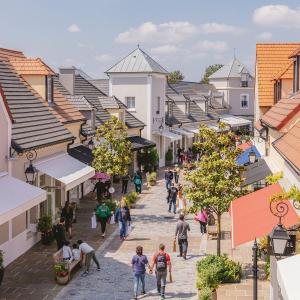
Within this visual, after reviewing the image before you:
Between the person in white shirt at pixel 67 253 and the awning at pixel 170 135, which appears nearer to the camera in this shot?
the person in white shirt at pixel 67 253

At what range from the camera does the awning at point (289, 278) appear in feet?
24.1

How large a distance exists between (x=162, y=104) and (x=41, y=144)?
29128 mm

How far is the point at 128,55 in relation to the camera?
4916 cm

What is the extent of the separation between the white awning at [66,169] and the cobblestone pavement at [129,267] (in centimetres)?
296

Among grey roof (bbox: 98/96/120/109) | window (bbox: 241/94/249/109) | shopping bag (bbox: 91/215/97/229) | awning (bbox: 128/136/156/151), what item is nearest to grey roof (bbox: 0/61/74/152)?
shopping bag (bbox: 91/215/97/229)

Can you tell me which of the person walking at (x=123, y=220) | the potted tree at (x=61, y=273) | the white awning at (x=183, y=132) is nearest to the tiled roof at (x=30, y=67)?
the person walking at (x=123, y=220)

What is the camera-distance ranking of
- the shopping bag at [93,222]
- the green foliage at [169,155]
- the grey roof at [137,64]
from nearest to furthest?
the shopping bag at [93,222], the grey roof at [137,64], the green foliage at [169,155]

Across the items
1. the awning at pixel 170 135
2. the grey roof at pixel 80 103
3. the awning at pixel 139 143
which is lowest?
the awning at pixel 139 143

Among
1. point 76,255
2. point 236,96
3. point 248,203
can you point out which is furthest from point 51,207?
point 236,96

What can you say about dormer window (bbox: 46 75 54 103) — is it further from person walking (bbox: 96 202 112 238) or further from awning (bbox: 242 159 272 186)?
awning (bbox: 242 159 272 186)

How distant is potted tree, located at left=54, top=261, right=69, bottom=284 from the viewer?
57.3 feet

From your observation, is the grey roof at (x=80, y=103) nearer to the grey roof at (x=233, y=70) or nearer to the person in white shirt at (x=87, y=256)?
the person in white shirt at (x=87, y=256)

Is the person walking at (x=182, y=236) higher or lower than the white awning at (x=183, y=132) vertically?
lower

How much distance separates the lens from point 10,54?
104 feet
